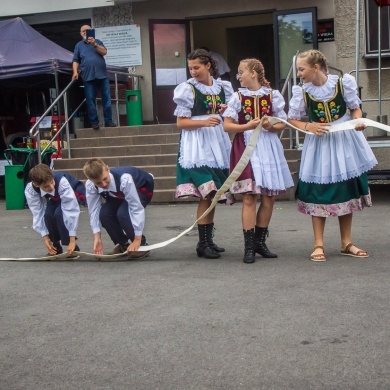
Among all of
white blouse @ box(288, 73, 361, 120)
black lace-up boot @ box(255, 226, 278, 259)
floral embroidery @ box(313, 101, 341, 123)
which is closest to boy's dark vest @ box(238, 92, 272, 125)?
white blouse @ box(288, 73, 361, 120)

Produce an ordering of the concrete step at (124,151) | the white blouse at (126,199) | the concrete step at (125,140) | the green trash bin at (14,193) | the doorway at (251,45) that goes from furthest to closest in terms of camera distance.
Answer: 1. the doorway at (251,45)
2. the concrete step at (125,140)
3. the concrete step at (124,151)
4. the green trash bin at (14,193)
5. the white blouse at (126,199)

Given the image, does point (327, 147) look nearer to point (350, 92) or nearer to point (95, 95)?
point (350, 92)

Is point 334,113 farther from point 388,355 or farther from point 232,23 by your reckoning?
point 232,23

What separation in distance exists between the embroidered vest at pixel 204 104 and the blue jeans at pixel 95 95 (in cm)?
774

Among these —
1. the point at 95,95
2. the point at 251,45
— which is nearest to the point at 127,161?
the point at 95,95

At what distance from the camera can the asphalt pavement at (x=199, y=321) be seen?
454 centimetres

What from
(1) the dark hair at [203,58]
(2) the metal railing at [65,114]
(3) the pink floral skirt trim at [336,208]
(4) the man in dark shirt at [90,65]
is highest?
(4) the man in dark shirt at [90,65]

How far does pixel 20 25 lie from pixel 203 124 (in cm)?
977

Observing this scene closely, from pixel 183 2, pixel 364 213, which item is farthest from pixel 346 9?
pixel 364 213

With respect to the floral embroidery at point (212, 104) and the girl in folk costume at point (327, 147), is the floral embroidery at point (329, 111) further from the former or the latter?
the floral embroidery at point (212, 104)

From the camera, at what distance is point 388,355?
4.70 m

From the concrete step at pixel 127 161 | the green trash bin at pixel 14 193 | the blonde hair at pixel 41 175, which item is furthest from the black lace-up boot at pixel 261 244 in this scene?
the green trash bin at pixel 14 193

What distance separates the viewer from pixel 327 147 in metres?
7.51

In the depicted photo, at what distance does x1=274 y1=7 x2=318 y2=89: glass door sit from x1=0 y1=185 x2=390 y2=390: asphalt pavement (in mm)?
8433
